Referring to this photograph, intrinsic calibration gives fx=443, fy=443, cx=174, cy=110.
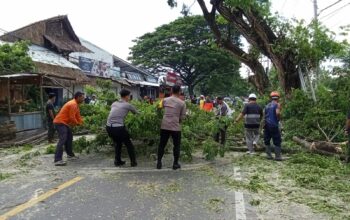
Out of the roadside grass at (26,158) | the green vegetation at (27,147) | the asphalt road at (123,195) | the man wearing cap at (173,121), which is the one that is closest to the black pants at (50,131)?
the green vegetation at (27,147)

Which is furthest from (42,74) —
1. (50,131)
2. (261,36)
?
(261,36)

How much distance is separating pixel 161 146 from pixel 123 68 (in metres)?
36.6

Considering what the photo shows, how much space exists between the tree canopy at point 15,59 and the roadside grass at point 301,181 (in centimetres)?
1293

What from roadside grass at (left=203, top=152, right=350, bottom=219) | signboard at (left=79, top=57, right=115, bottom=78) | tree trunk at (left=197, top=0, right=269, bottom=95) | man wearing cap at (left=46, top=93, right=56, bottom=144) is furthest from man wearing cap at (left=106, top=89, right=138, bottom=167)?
signboard at (left=79, top=57, right=115, bottom=78)

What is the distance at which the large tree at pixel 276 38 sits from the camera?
1695 centimetres

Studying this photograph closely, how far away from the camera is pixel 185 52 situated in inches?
1939

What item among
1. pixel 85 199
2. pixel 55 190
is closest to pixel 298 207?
pixel 85 199

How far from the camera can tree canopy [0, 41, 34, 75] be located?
19797 millimetres

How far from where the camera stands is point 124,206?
20.4 feet

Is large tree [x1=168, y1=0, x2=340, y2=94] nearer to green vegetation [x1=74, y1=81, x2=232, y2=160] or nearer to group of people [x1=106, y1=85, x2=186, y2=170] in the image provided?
green vegetation [x1=74, y1=81, x2=232, y2=160]

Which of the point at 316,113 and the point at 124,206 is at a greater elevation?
the point at 316,113

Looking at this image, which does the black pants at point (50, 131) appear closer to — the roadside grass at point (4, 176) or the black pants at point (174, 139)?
the roadside grass at point (4, 176)

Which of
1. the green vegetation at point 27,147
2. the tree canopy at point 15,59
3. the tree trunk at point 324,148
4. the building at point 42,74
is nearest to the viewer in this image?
the tree trunk at point 324,148

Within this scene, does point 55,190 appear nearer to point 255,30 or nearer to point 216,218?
point 216,218
